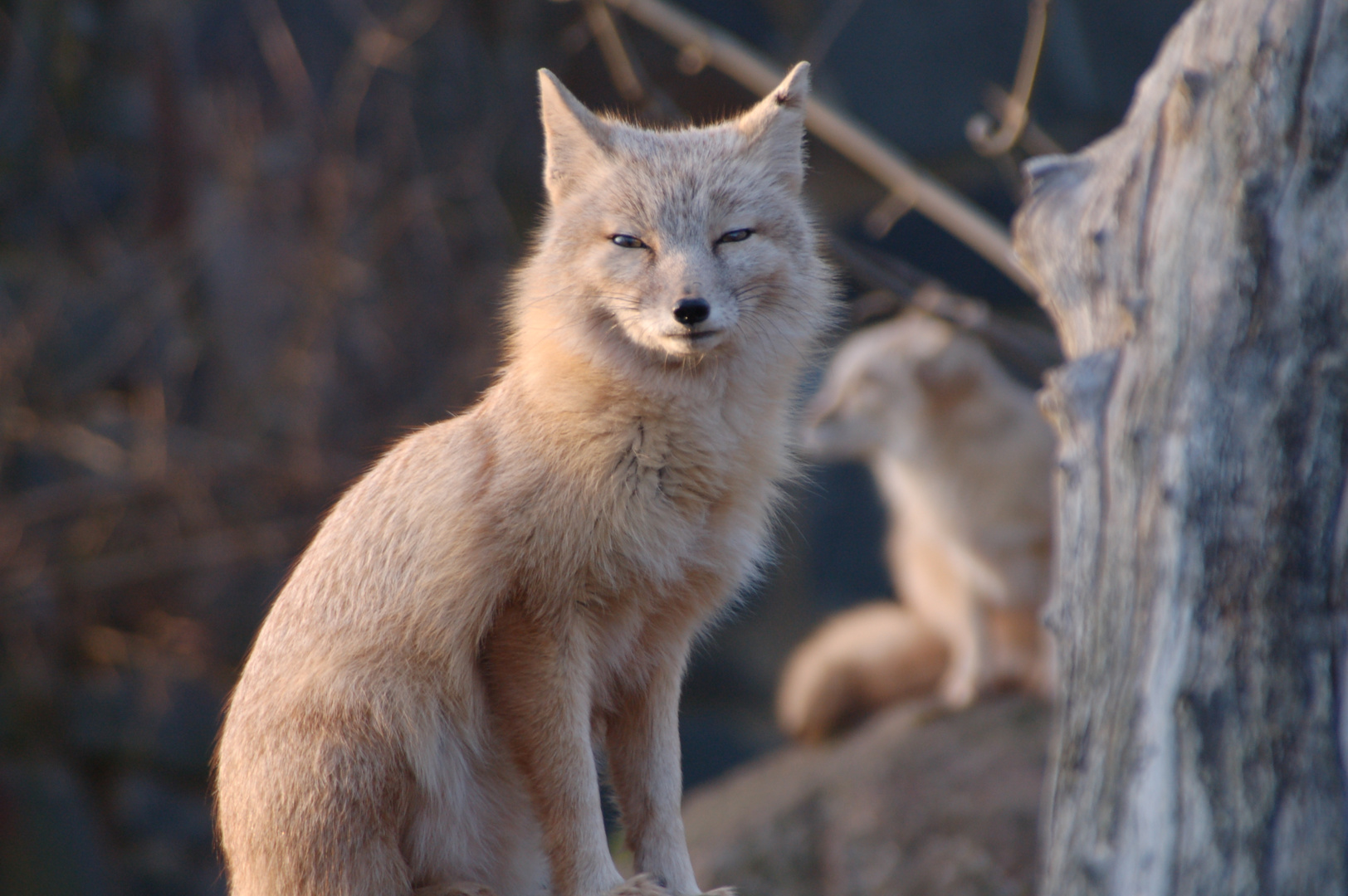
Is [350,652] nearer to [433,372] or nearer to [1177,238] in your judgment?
[1177,238]

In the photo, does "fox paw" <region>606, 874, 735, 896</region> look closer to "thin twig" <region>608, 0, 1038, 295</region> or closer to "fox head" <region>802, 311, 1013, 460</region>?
"thin twig" <region>608, 0, 1038, 295</region>

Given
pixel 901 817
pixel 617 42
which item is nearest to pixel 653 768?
pixel 617 42

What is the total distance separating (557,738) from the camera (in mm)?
1914

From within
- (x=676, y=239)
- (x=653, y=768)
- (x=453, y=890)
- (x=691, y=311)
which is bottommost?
(x=453, y=890)

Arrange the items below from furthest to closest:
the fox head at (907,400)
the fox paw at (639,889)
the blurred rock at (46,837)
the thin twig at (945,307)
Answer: the blurred rock at (46,837)
the fox head at (907,400)
the thin twig at (945,307)
the fox paw at (639,889)

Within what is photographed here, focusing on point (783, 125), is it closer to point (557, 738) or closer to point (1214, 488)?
point (1214, 488)

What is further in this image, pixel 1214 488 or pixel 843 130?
pixel 843 130

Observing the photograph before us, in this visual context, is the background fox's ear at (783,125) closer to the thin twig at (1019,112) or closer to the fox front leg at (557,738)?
the thin twig at (1019,112)

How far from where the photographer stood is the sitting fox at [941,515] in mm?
5195

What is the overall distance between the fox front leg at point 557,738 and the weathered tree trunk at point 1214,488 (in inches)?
29.1

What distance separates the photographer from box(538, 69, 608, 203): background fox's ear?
7.28 feet

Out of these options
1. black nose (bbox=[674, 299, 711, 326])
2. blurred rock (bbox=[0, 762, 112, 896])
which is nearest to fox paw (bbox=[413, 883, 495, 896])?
black nose (bbox=[674, 299, 711, 326])

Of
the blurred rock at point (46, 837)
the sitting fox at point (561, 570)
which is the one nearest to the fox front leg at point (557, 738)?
the sitting fox at point (561, 570)

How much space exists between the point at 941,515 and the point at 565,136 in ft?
11.4
